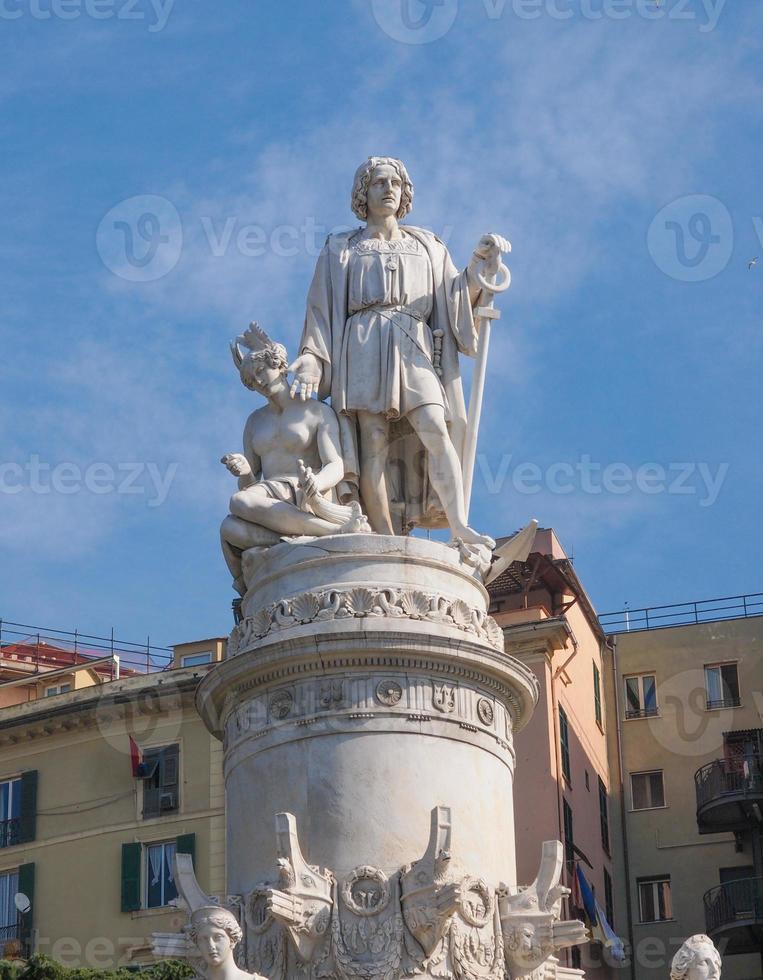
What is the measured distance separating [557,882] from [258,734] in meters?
2.87

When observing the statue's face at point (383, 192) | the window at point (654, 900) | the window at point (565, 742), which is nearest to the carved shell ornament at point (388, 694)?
the statue's face at point (383, 192)

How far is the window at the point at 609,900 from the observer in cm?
4938

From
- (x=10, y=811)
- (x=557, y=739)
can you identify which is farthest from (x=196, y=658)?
(x=557, y=739)

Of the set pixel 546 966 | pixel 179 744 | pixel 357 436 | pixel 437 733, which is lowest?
pixel 546 966

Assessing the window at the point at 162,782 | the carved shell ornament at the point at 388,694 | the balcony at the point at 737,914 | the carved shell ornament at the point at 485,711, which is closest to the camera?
the carved shell ornament at the point at 388,694

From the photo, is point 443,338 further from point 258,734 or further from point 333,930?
point 333,930

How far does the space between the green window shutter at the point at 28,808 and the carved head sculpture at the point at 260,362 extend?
31.7 m

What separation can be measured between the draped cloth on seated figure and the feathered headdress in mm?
440

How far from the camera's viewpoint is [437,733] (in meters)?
17.9

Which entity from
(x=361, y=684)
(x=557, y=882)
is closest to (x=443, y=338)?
(x=361, y=684)

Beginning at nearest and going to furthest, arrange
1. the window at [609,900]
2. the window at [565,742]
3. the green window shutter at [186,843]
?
the window at [565,742] → the green window shutter at [186,843] → the window at [609,900]

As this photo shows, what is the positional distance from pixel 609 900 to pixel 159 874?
10.8 m

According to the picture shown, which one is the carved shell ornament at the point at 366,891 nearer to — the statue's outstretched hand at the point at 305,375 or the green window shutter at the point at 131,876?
the statue's outstretched hand at the point at 305,375

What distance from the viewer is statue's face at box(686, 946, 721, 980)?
16.1 meters
